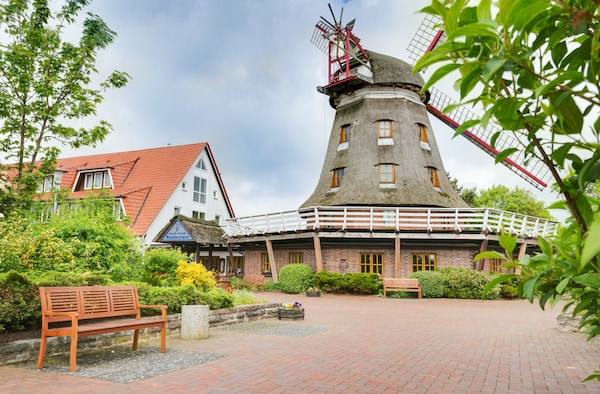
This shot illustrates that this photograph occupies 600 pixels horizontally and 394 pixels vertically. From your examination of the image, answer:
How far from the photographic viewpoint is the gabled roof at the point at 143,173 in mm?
31719

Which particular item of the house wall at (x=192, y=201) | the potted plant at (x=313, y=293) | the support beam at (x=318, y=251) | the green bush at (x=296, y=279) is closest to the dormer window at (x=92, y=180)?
the house wall at (x=192, y=201)

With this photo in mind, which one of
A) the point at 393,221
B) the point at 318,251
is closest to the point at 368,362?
the point at 318,251

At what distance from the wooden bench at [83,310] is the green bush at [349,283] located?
49.2 ft

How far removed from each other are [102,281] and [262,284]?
1651cm

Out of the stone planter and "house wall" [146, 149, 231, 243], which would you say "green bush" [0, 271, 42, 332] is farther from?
"house wall" [146, 149, 231, 243]

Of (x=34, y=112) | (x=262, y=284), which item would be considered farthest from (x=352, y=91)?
(x=34, y=112)

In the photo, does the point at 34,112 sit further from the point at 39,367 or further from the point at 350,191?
the point at 350,191

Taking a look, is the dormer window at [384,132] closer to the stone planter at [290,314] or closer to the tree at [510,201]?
the stone planter at [290,314]

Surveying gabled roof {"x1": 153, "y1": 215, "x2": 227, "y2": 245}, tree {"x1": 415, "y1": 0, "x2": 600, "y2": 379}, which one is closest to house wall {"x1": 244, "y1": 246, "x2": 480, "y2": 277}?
gabled roof {"x1": 153, "y1": 215, "x2": 227, "y2": 245}

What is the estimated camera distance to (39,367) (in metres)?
6.01

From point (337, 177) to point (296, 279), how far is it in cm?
850

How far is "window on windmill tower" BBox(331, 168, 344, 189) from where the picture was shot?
28438 mm

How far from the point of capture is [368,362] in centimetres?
693

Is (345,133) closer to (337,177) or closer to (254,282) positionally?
(337,177)
